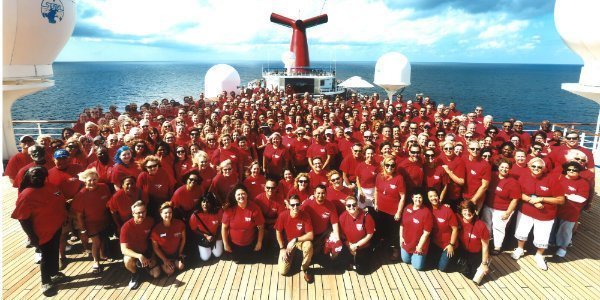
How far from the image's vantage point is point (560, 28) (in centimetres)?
1112

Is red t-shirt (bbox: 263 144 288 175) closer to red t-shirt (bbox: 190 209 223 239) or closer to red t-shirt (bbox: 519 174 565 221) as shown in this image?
red t-shirt (bbox: 190 209 223 239)

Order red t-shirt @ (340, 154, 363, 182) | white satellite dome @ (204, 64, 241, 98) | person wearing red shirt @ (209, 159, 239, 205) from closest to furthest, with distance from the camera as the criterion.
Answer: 1. person wearing red shirt @ (209, 159, 239, 205)
2. red t-shirt @ (340, 154, 363, 182)
3. white satellite dome @ (204, 64, 241, 98)

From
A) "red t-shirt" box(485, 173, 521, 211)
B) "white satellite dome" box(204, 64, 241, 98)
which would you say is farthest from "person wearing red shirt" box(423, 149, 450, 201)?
"white satellite dome" box(204, 64, 241, 98)

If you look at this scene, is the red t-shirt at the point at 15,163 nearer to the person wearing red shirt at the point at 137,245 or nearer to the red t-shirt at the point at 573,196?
the person wearing red shirt at the point at 137,245

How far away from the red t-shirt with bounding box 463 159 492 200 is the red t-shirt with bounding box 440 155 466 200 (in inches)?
3.7

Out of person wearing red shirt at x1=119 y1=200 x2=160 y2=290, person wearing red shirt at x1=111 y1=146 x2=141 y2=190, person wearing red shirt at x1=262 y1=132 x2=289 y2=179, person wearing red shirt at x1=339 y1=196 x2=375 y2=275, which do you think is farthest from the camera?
person wearing red shirt at x1=262 y1=132 x2=289 y2=179

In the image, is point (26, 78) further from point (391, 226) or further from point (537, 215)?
point (537, 215)

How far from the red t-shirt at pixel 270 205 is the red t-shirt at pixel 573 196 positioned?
4695 mm

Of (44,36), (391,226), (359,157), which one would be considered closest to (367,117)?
(359,157)

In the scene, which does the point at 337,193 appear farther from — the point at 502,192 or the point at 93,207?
the point at 93,207

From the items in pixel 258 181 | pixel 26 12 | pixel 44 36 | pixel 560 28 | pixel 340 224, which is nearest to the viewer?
pixel 340 224

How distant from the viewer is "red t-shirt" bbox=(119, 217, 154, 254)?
16.8 feet

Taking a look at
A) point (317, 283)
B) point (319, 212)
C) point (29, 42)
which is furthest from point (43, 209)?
point (29, 42)

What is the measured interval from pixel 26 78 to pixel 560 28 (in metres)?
17.1
